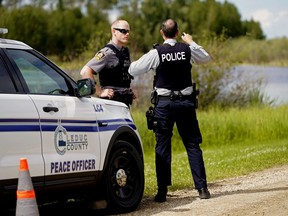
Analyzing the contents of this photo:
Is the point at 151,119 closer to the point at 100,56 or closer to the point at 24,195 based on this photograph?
the point at 100,56

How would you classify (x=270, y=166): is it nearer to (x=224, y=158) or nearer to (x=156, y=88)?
(x=224, y=158)

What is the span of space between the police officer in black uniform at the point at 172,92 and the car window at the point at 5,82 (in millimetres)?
2232

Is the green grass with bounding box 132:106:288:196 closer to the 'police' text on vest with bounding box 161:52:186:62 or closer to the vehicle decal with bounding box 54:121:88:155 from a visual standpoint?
the 'police' text on vest with bounding box 161:52:186:62

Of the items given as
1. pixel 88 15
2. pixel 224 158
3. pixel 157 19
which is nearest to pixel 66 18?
pixel 88 15

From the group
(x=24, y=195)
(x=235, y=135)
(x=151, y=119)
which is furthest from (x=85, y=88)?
(x=235, y=135)

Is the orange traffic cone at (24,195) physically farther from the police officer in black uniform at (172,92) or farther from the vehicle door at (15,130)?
the police officer in black uniform at (172,92)

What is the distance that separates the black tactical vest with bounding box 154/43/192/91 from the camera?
9.76 m

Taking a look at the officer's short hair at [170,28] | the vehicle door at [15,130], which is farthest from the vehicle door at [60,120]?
the officer's short hair at [170,28]

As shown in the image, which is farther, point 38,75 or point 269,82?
point 269,82

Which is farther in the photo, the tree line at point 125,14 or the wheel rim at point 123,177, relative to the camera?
the tree line at point 125,14

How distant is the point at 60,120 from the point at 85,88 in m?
0.59

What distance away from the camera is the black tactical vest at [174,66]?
9758 millimetres

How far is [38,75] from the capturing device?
8789 millimetres

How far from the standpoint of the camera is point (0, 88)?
25.0 feet
